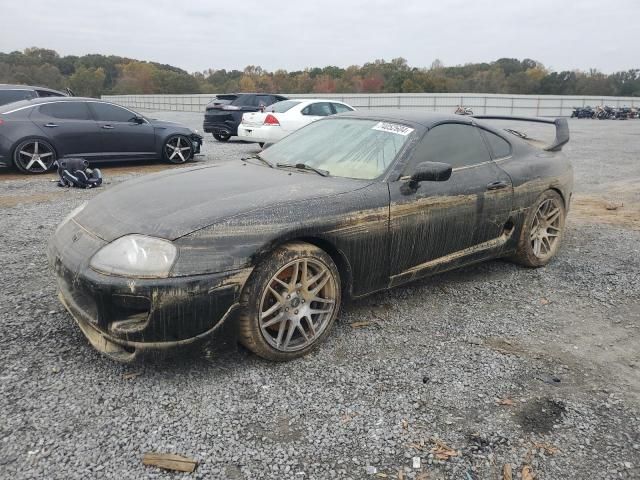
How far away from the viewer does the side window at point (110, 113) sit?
972 centimetres

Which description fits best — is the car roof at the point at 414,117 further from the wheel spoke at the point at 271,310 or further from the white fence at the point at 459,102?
the white fence at the point at 459,102

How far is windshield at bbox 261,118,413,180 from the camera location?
141 inches

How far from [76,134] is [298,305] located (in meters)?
8.05

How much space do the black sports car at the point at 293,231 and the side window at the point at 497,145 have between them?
0.05ft

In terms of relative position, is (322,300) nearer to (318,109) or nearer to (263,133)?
(263,133)

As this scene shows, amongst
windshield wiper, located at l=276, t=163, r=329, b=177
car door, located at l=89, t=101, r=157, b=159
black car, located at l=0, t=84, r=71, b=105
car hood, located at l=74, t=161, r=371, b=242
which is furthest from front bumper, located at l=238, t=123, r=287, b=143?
car hood, located at l=74, t=161, r=371, b=242

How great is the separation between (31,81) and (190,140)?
5535 centimetres

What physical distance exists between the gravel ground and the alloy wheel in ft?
22.2

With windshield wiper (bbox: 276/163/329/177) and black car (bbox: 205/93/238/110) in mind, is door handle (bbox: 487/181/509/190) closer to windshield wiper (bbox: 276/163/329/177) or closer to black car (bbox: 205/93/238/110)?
windshield wiper (bbox: 276/163/329/177)

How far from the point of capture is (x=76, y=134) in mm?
9344

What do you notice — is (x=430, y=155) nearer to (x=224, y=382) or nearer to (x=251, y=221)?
(x=251, y=221)

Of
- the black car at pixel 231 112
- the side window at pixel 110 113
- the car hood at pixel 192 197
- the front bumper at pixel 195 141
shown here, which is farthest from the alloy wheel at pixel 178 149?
the car hood at pixel 192 197

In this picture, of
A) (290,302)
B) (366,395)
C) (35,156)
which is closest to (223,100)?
(35,156)

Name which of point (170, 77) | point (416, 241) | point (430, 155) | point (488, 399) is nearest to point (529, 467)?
point (488, 399)
